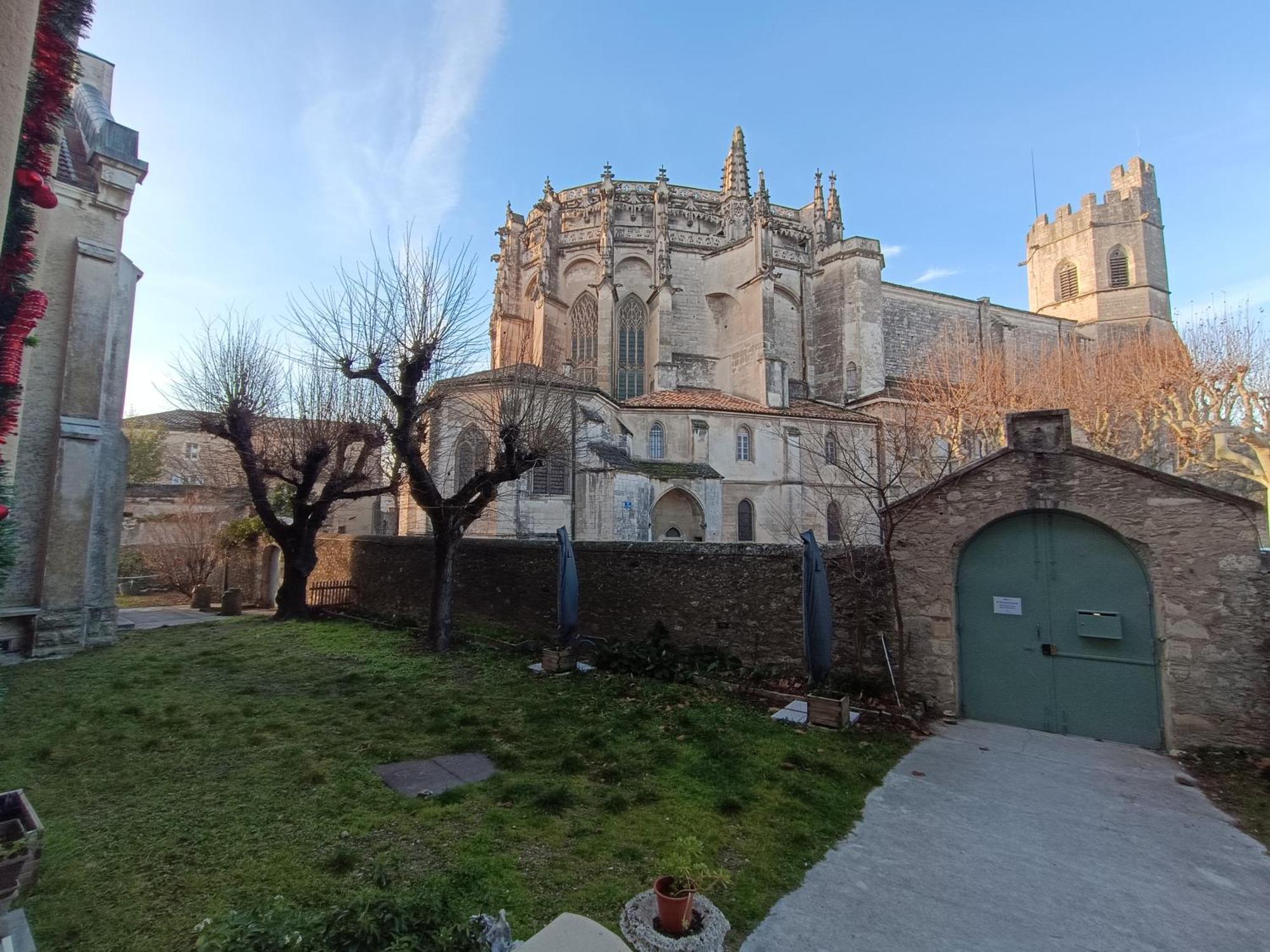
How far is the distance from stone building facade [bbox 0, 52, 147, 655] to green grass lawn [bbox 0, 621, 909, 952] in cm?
192

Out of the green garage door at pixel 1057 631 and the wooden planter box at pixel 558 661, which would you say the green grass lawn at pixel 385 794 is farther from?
the green garage door at pixel 1057 631

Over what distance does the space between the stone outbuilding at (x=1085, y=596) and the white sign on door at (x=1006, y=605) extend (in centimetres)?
2

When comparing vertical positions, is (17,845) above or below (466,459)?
below

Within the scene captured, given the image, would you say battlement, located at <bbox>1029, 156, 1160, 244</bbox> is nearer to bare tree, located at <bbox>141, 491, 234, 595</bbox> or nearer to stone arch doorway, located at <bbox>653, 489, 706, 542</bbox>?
stone arch doorway, located at <bbox>653, 489, 706, 542</bbox>

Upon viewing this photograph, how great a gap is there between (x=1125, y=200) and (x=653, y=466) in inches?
1589

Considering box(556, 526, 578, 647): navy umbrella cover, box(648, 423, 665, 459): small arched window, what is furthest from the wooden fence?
box(648, 423, 665, 459): small arched window

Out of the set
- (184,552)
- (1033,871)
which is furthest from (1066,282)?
(184,552)

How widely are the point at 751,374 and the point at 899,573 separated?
836 inches

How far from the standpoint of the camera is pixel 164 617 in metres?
15.3

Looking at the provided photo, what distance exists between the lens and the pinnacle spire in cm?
3150

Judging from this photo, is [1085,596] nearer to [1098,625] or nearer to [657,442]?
[1098,625]

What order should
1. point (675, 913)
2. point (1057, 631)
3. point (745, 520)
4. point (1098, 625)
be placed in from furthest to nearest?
point (745, 520) → point (1057, 631) → point (1098, 625) → point (675, 913)

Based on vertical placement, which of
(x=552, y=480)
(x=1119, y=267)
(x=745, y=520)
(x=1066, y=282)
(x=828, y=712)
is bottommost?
(x=828, y=712)

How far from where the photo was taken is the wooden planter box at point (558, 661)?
8.97m
